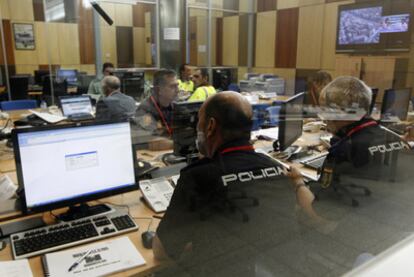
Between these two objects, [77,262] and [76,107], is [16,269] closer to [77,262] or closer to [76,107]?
[77,262]

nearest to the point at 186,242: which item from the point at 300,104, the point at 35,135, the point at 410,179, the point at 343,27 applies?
the point at 35,135

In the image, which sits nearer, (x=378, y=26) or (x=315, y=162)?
(x=315, y=162)

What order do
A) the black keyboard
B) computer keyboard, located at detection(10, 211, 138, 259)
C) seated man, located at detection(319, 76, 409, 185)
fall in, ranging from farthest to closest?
the black keyboard
seated man, located at detection(319, 76, 409, 185)
computer keyboard, located at detection(10, 211, 138, 259)

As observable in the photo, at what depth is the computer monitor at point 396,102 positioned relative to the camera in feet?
10.2

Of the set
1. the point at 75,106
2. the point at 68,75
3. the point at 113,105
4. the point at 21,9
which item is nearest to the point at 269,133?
the point at 113,105

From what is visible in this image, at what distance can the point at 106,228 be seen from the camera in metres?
1.38

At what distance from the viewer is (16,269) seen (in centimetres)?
114

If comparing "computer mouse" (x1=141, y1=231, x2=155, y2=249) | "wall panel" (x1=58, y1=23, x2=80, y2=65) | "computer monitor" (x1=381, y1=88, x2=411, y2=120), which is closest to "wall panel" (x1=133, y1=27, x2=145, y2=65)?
"wall panel" (x1=58, y1=23, x2=80, y2=65)

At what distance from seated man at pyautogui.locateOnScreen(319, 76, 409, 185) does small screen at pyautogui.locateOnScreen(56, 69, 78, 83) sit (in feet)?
16.4

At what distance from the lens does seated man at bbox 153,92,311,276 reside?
1278 millimetres

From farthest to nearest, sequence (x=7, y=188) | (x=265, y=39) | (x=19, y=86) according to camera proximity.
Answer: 1. (x=265, y=39)
2. (x=19, y=86)
3. (x=7, y=188)

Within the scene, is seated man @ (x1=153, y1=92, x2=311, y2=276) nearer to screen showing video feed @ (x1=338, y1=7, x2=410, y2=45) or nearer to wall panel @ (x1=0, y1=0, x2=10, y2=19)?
screen showing video feed @ (x1=338, y1=7, x2=410, y2=45)

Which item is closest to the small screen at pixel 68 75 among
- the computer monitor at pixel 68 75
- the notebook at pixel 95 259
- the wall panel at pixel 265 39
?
the computer monitor at pixel 68 75

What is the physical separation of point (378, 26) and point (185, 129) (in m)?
3.98
